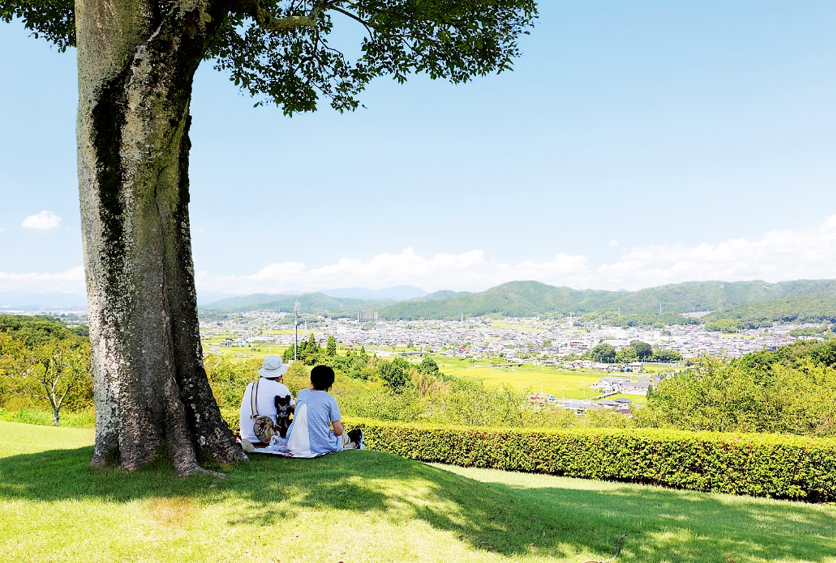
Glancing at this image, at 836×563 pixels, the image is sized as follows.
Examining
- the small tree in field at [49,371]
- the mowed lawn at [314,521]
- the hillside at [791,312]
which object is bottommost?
the hillside at [791,312]

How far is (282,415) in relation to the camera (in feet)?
20.1

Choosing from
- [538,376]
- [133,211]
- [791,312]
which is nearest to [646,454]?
[133,211]

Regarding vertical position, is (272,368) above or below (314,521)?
above

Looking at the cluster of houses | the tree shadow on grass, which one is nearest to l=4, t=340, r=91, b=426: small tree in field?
the tree shadow on grass

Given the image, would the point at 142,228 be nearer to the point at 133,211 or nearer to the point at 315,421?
the point at 133,211

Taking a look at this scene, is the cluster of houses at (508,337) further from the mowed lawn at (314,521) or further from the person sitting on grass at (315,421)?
the mowed lawn at (314,521)

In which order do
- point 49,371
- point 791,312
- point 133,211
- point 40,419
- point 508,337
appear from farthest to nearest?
1. point 508,337
2. point 791,312
3. point 49,371
4. point 40,419
5. point 133,211

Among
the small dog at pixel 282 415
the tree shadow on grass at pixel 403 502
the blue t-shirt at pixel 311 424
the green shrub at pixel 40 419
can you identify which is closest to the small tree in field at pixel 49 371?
the green shrub at pixel 40 419

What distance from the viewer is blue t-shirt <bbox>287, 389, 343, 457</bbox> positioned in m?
5.62

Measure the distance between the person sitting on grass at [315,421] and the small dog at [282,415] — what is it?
399mm

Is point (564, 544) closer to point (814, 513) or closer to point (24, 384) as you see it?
point (814, 513)

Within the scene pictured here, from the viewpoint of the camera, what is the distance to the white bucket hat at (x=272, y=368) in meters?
6.30

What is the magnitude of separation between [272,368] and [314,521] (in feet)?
8.90

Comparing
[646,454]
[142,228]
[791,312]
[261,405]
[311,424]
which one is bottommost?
[791,312]
